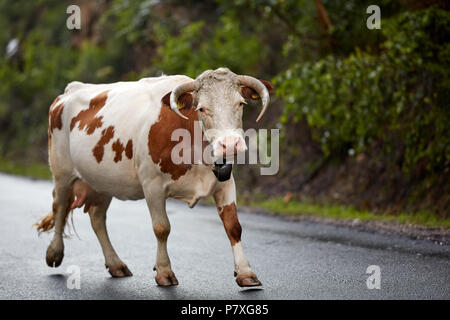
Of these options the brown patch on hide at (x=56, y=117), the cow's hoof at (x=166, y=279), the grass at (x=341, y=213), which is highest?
the brown patch on hide at (x=56, y=117)

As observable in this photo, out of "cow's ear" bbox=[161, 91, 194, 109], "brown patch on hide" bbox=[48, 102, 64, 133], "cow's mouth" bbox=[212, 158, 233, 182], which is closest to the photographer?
"cow's mouth" bbox=[212, 158, 233, 182]

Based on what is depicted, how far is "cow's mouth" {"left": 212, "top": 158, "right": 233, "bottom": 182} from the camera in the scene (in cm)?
568

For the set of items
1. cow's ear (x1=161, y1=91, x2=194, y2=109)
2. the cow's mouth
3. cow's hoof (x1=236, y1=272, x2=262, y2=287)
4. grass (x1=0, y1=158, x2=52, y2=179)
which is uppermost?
cow's ear (x1=161, y1=91, x2=194, y2=109)

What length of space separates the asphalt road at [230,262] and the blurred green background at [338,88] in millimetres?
1820

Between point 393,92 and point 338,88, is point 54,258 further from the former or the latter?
point 393,92

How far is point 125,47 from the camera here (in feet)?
84.5

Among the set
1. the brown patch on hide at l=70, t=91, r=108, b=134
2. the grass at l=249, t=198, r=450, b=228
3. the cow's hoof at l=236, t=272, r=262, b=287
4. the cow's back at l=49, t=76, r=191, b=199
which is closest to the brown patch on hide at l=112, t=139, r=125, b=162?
the cow's back at l=49, t=76, r=191, b=199

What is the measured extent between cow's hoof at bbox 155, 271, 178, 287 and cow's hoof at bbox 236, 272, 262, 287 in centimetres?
63

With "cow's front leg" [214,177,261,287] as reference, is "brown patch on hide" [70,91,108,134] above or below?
above

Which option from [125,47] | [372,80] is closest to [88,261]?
[372,80]

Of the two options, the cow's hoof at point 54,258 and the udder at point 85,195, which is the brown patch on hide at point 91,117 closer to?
the udder at point 85,195

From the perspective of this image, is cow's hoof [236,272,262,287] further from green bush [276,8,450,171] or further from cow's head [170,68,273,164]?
green bush [276,8,450,171]

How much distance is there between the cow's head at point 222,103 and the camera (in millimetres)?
5457

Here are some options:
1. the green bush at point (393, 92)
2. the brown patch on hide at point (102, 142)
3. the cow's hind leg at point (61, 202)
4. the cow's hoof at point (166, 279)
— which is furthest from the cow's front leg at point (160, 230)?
the green bush at point (393, 92)
